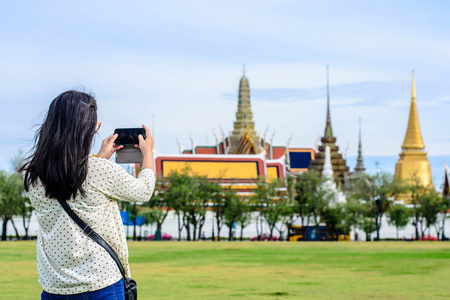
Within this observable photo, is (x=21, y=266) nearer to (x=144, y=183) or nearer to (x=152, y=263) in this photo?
(x=152, y=263)

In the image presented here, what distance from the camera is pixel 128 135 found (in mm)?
3377

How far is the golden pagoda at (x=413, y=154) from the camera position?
222 ft

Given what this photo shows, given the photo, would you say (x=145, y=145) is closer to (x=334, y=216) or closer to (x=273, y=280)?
(x=273, y=280)

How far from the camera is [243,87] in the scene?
72.8 m

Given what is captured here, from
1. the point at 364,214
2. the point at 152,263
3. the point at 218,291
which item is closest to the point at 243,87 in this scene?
the point at 364,214

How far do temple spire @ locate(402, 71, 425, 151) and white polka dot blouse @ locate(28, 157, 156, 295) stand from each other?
2616 inches

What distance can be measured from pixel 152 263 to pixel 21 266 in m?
3.27

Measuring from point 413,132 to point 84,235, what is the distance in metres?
67.3

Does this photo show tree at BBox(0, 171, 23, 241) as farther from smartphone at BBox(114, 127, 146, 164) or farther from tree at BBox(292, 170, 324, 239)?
smartphone at BBox(114, 127, 146, 164)

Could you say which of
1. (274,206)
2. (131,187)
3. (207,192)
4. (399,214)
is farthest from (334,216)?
(131,187)

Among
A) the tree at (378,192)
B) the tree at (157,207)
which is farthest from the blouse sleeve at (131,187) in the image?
the tree at (378,192)

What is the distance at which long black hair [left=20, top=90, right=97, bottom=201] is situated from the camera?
3.09m

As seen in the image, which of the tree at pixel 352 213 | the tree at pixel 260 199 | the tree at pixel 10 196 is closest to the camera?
the tree at pixel 10 196

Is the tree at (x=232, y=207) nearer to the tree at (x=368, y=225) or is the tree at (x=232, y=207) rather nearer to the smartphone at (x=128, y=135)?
the tree at (x=368, y=225)
